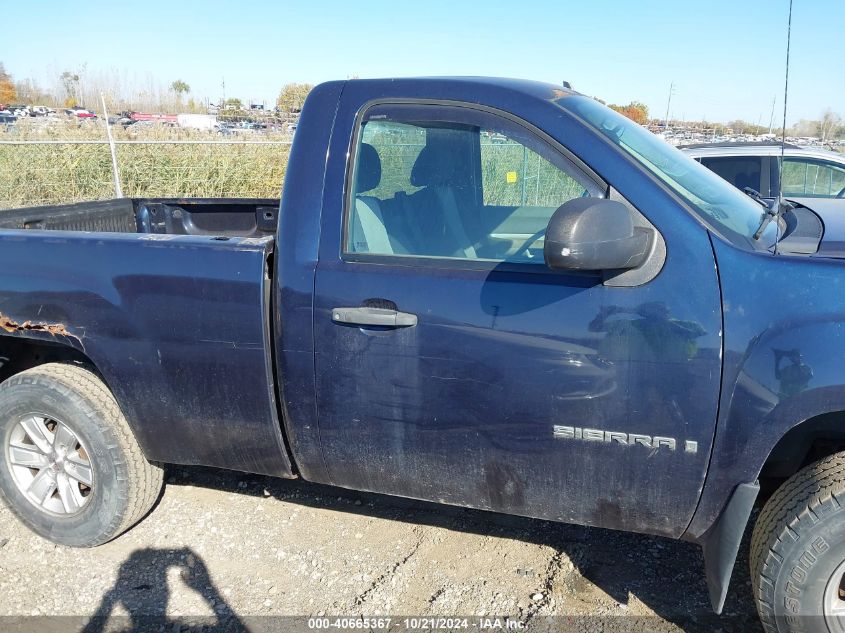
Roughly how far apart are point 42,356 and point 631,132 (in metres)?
3.04

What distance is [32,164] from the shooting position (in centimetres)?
1198

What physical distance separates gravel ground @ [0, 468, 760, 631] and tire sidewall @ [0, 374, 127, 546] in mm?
130

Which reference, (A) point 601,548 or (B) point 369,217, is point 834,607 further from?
(B) point 369,217

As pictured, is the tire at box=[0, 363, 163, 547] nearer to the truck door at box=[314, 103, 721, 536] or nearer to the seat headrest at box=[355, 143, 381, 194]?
the truck door at box=[314, 103, 721, 536]

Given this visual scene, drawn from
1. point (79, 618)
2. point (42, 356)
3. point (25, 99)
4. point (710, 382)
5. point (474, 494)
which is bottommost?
point (79, 618)

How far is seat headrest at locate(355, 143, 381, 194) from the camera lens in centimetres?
256

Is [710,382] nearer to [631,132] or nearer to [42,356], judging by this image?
[631,132]

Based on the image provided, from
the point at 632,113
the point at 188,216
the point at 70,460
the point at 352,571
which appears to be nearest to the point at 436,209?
the point at 352,571

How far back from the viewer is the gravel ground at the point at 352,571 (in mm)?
2705

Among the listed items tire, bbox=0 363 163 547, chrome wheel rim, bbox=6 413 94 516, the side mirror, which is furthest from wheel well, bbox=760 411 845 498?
chrome wheel rim, bbox=6 413 94 516

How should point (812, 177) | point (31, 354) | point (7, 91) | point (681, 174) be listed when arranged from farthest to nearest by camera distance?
point (7, 91), point (812, 177), point (31, 354), point (681, 174)

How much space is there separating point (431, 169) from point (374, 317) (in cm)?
65

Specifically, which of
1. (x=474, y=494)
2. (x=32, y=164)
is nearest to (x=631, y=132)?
(x=474, y=494)

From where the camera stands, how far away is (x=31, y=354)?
3504mm
